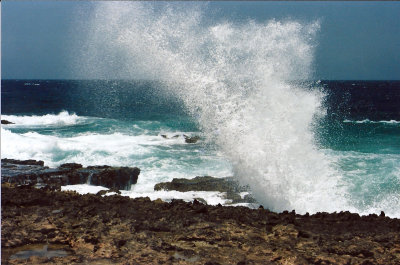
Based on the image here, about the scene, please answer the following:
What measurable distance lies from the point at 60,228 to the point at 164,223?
137 cm

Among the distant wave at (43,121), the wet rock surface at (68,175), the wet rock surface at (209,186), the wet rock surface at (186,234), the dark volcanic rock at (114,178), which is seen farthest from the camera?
the distant wave at (43,121)

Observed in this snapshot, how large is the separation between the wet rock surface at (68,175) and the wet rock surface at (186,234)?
17.0ft

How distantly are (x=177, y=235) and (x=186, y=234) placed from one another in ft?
0.38

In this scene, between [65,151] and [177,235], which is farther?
[65,151]

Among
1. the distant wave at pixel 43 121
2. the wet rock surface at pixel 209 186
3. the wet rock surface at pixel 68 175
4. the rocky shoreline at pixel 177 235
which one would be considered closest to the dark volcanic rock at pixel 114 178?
the wet rock surface at pixel 68 175

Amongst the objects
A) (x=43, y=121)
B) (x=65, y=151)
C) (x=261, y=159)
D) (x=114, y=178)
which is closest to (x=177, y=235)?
(x=261, y=159)

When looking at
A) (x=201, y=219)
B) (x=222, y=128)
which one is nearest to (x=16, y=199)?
(x=201, y=219)

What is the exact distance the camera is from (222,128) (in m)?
12.0

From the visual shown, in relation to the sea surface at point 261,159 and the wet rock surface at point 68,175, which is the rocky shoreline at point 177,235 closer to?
the sea surface at point 261,159

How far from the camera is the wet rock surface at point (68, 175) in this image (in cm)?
1170

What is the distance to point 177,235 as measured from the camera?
542cm

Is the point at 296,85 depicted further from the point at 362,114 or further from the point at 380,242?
the point at 362,114

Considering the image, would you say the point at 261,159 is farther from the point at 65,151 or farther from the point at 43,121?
the point at 43,121

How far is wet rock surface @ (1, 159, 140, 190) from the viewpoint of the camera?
11.7 m
